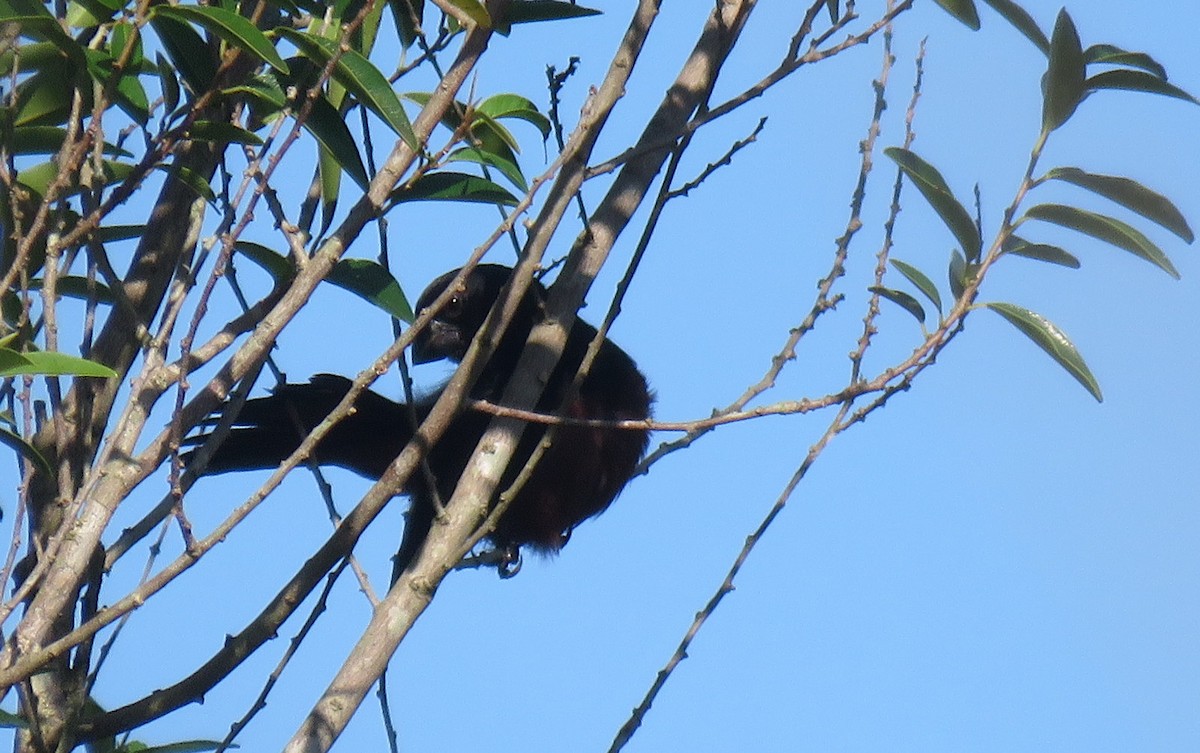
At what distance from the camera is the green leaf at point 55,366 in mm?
2041

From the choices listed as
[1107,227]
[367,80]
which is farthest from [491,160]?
[1107,227]

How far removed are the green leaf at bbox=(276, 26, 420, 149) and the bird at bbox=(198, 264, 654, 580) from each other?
162 cm

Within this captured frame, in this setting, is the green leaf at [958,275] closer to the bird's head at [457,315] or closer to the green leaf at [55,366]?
the green leaf at [55,366]

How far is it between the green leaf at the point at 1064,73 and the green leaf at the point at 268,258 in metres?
1.52

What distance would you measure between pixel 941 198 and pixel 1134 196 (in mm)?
369

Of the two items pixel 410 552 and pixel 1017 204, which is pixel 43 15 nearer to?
pixel 1017 204

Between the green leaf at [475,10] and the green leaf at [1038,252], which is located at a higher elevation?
the green leaf at [1038,252]

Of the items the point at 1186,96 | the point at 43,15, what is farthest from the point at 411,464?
the point at 1186,96

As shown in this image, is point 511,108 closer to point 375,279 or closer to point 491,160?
point 491,160

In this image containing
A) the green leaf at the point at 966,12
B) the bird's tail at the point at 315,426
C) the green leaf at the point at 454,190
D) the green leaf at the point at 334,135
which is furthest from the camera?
the bird's tail at the point at 315,426

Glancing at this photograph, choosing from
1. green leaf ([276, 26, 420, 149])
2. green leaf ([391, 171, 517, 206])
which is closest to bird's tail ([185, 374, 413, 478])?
green leaf ([391, 171, 517, 206])

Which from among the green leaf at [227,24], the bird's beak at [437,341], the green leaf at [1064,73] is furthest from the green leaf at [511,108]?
the bird's beak at [437,341]

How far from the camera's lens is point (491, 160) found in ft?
9.25

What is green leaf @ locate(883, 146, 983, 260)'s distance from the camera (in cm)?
272
